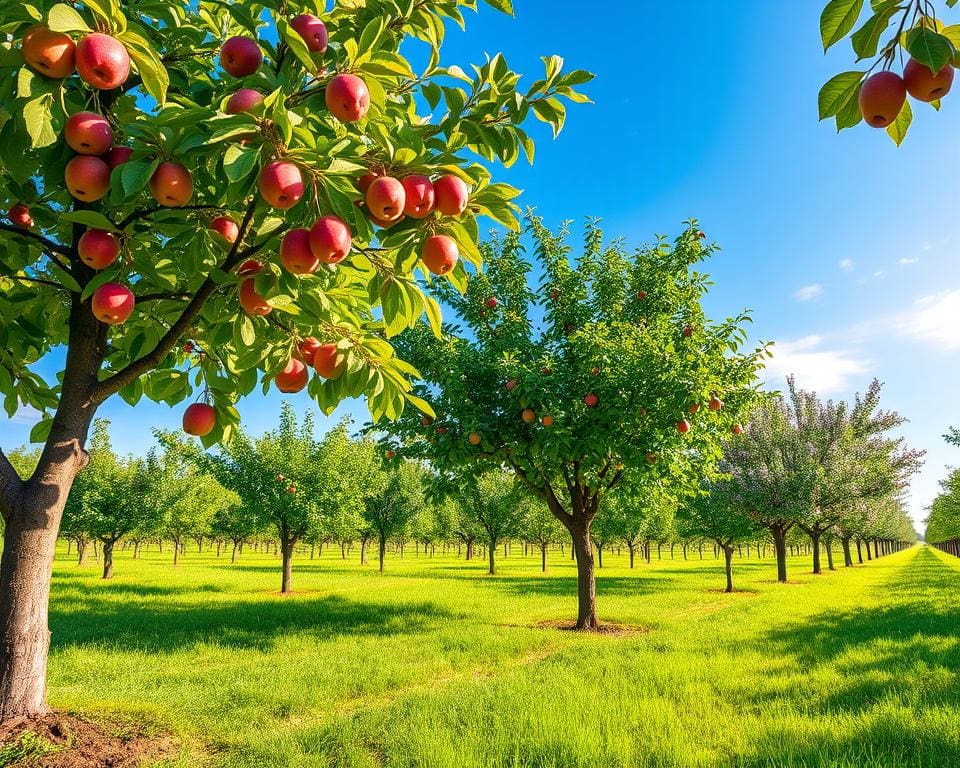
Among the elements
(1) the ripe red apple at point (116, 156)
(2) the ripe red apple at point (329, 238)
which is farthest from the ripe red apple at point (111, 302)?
(2) the ripe red apple at point (329, 238)

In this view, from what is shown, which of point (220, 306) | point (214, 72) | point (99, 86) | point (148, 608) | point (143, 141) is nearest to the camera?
point (99, 86)

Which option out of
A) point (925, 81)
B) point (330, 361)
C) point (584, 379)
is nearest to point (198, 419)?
point (330, 361)

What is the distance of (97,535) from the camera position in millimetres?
27484

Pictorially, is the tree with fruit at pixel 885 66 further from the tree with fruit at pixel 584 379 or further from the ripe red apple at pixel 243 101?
the tree with fruit at pixel 584 379

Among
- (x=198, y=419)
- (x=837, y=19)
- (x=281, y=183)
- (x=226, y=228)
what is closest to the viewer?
(x=837, y=19)

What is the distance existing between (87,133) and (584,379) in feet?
29.7

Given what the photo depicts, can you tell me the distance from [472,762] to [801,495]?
23.1 m

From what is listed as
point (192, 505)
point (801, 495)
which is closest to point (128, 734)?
point (801, 495)

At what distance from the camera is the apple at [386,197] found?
76.7 inches

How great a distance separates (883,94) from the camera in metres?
1.57

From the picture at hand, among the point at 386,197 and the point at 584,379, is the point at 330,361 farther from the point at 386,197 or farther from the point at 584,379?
the point at 584,379

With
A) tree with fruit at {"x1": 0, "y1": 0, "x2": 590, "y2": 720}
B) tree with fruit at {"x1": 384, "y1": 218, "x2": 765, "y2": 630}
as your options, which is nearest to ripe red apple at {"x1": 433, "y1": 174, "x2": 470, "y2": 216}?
tree with fruit at {"x1": 0, "y1": 0, "x2": 590, "y2": 720}

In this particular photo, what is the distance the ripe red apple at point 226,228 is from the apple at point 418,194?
1227 mm

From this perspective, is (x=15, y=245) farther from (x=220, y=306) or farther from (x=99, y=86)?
(x=99, y=86)
